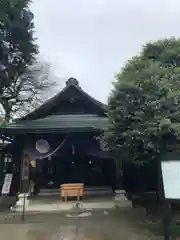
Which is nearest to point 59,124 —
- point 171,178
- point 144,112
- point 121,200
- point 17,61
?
point 121,200

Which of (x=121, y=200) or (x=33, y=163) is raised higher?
(x=33, y=163)

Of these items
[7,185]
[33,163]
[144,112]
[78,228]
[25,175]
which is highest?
[144,112]

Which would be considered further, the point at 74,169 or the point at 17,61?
the point at 17,61

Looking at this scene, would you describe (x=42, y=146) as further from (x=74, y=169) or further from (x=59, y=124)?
(x=74, y=169)

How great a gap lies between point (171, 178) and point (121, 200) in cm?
635

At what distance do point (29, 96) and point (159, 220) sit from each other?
20.8 m

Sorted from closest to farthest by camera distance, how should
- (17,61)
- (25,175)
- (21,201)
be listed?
1. (21,201)
2. (25,175)
3. (17,61)

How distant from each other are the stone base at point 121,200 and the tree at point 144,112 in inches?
124

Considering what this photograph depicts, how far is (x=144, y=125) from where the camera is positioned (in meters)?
9.20

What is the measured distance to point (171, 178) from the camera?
7664mm

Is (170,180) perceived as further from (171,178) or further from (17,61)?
(17,61)

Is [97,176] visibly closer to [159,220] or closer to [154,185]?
[154,185]

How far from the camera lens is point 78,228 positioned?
973 cm

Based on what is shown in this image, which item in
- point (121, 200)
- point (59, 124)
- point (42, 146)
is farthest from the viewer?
point (42, 146)
